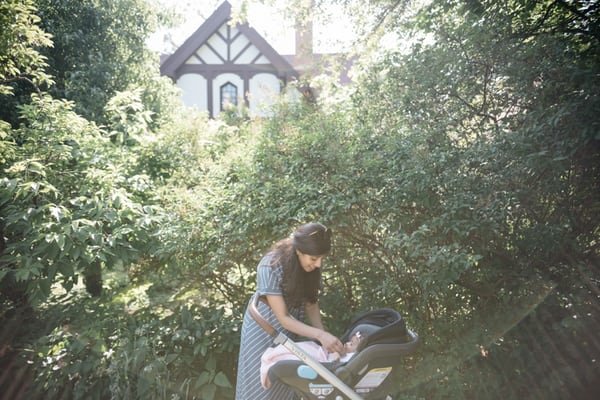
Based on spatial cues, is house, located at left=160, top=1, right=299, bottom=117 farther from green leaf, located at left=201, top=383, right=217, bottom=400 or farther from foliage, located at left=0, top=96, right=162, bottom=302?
green leaf, located at left=201, top=383, right=217, bottom=400

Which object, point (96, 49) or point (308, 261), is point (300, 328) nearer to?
point (308, 261)

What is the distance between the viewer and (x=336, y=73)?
8.81 m

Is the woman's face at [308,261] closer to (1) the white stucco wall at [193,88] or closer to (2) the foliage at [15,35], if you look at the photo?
(2) the foliage at [15,35]

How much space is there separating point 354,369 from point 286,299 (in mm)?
635

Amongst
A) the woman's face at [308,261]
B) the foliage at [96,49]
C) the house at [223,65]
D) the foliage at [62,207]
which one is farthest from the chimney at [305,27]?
the house at [223,65]

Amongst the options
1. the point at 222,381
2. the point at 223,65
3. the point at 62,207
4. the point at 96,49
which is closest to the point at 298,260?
the point at 222,381

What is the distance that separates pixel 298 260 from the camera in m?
2.89

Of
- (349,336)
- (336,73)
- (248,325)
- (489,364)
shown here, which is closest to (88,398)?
(248,325)

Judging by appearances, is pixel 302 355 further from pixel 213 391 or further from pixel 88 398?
pixel 88 398

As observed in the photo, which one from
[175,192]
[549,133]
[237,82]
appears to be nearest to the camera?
[549,133]

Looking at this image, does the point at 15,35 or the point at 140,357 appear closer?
the point at 140,357

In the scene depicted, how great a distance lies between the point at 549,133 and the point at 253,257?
2.63 meters

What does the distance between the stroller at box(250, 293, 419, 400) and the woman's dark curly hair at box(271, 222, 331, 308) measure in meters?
0.34

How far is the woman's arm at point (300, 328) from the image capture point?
2.66 m
